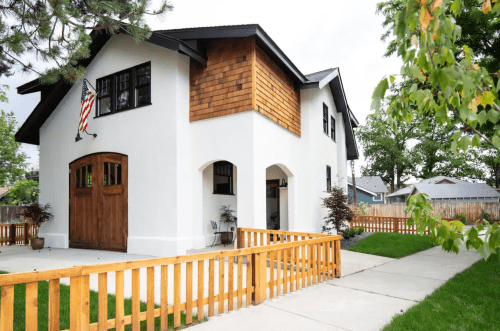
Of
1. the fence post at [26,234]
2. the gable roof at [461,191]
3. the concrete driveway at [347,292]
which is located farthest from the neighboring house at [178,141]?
the gable roof at [461,191]

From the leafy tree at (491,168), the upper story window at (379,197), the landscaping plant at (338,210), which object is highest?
the leafy tree at (491,168)

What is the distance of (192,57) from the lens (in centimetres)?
907

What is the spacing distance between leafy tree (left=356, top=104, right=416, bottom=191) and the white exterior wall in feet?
117

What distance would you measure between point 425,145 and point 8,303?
48094 mm

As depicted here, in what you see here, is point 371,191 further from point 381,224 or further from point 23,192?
point 23,192

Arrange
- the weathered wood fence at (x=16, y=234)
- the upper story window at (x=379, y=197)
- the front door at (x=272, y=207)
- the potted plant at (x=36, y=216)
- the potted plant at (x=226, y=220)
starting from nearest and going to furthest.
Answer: the potted plant at (x=226, y=220), the potted plant at (x=36, y=216), the front door at (x=272, y=207), the weathered wood fence at (x=16, y=234), the upper story window at (x=379, y=197)

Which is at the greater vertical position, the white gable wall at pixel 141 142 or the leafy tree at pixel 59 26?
the leafy tree at pixel 59 26

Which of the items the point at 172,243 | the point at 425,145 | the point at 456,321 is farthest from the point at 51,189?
the point at 425,145

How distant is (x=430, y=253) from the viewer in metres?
9.86

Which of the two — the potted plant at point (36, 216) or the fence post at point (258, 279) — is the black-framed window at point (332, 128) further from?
the potted plant at point (36, 216)

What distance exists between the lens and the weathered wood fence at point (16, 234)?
43.8ft

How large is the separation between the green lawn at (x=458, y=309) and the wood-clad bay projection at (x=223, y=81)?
5651 mm

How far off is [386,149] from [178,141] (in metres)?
42.0

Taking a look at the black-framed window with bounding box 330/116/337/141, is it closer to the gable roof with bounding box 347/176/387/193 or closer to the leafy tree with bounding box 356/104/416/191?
the gable roof with bounding box 347/176/387/193
